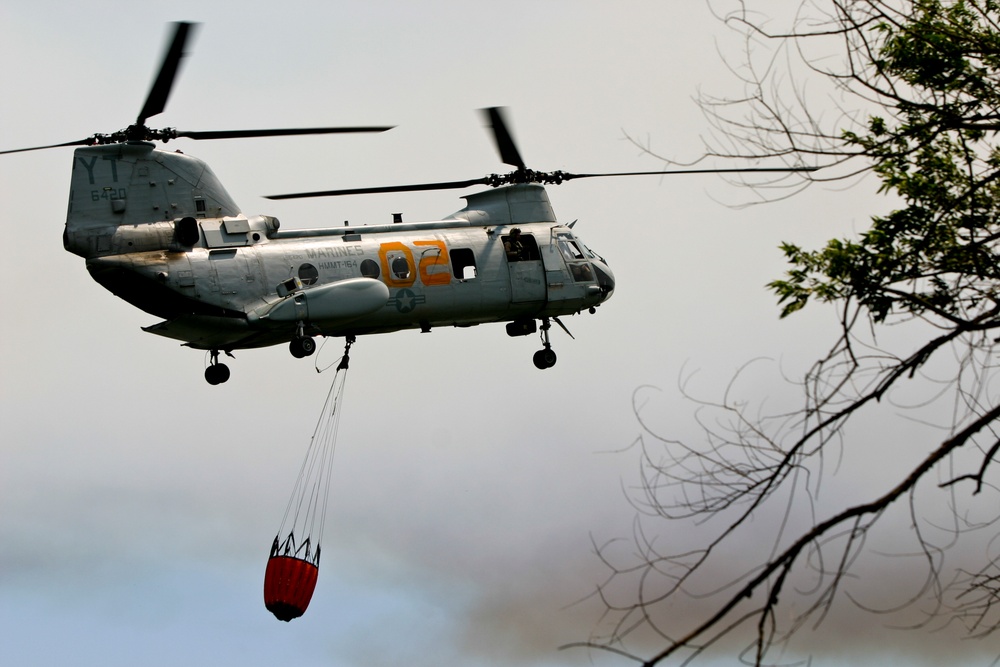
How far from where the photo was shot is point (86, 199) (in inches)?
1223

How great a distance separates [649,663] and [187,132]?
943 inches

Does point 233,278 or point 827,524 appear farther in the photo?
point 233,278

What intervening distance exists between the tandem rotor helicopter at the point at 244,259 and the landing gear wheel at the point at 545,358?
195 cm

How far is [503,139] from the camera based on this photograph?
35.4 metres

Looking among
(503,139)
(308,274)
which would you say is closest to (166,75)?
(308,274)

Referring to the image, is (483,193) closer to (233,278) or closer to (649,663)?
(233,278)

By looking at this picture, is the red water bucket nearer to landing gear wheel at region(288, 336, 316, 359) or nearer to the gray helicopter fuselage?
landing gear wheel at region(288, 336, 316, 359)

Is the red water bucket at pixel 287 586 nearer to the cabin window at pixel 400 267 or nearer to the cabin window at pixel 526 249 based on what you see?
the cabin window at pixel 400 267

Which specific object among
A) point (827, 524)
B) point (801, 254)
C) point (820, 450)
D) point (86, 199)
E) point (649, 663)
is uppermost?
point (86, 199)

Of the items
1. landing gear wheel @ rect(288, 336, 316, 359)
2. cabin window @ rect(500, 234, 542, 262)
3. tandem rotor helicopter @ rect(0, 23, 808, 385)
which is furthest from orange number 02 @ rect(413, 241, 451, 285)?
landing gear wheel @ rect(288, 336, 316, 359)

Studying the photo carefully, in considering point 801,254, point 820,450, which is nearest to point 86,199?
point 801,254

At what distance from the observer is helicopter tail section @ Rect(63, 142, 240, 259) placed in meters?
30.8

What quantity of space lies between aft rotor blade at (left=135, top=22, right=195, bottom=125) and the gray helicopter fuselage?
4.05 feet

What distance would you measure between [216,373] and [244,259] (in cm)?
287
